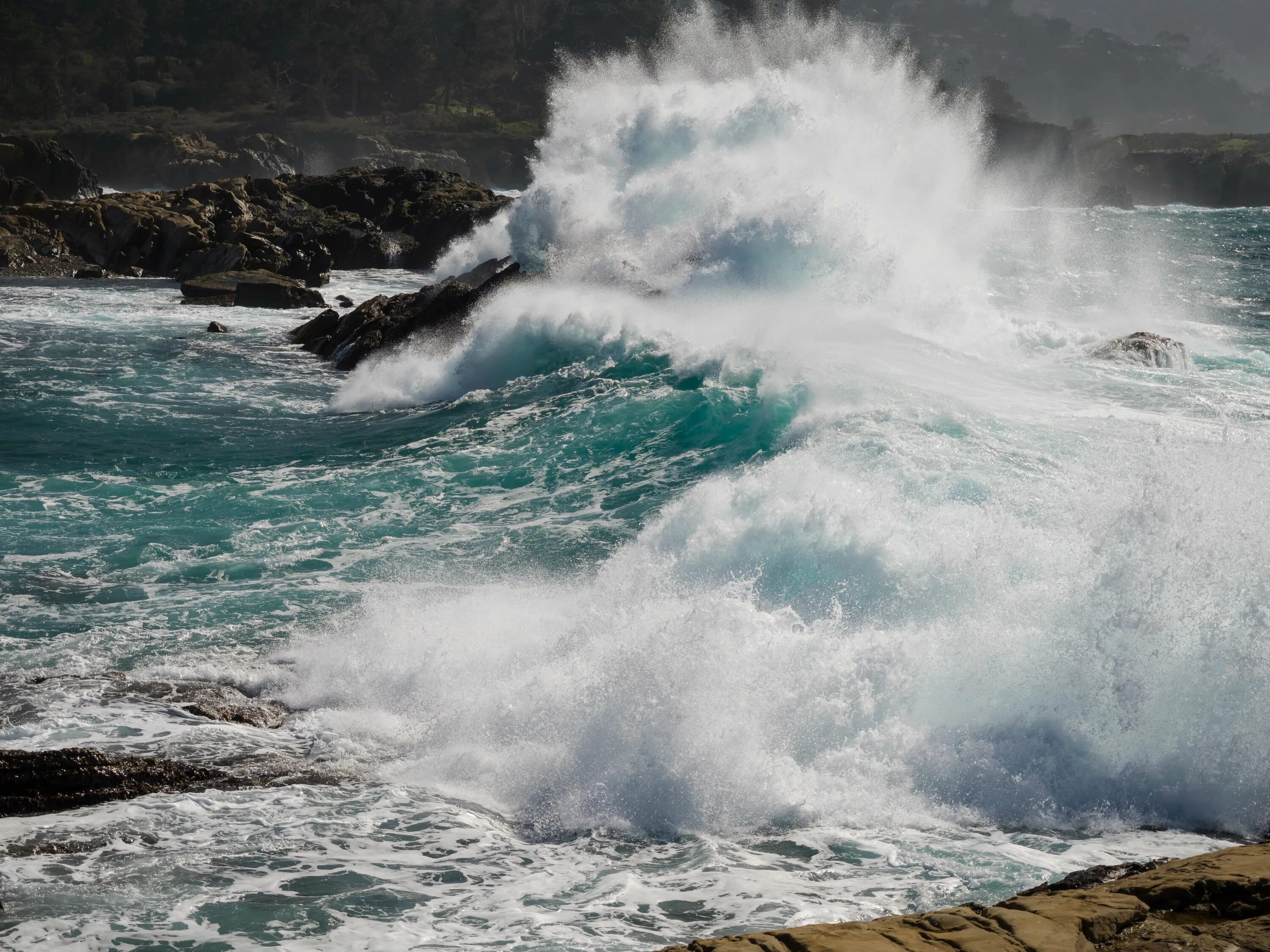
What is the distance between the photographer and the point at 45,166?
1906 inches

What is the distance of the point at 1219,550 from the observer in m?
8.47

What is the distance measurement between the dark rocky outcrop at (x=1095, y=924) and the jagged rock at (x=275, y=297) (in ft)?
83.9

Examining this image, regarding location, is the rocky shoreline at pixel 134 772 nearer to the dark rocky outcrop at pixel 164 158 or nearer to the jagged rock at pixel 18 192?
the jagged rock at pixel 18 192

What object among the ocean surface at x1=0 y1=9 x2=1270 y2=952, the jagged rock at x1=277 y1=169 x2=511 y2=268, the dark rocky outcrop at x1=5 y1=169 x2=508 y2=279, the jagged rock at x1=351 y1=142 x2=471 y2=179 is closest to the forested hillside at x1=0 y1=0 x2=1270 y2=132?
the jagged rock at x1=351 y1=142 x2=471 y2=179

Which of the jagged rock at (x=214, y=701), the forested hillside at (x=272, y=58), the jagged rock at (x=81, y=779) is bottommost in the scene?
the jagged rock at (x=214, y=701)

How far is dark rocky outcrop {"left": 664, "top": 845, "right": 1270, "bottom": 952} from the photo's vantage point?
4.22 meters

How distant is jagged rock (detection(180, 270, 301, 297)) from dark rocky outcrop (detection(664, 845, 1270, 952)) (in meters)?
26.0

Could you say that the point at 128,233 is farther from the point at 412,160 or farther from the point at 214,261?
the point at 412,160

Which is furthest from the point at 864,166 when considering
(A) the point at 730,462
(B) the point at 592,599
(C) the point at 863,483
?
(B) the point at 592,599

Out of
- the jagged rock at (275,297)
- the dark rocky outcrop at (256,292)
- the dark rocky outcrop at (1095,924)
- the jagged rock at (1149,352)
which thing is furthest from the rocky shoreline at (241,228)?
the dark rocky outcrop at (1095,924)

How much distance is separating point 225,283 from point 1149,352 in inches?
869

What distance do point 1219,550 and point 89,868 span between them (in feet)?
26.0

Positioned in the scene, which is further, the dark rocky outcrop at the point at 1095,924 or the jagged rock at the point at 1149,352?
the jagged rock at the point at 1149,352

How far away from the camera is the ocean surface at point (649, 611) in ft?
20.6
